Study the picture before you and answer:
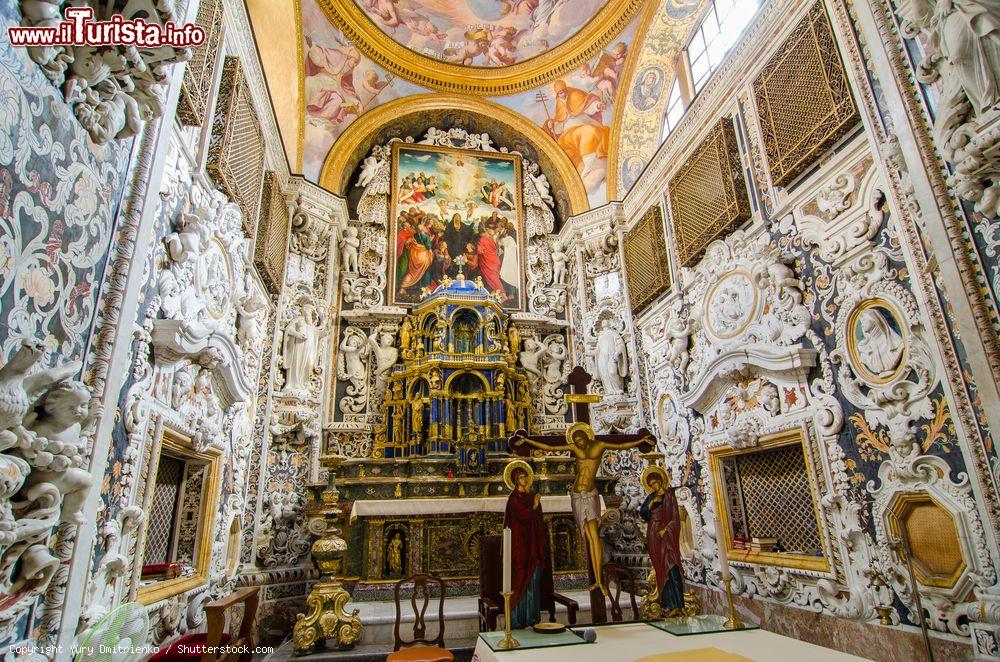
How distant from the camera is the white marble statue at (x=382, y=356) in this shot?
11516 mm

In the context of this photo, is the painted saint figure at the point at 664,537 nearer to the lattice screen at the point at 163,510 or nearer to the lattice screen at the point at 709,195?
the lattice screen at the point at 709,195

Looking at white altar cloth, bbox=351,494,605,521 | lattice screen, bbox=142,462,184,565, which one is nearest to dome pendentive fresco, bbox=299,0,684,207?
white altar cloth, bbox=351,494,605,521

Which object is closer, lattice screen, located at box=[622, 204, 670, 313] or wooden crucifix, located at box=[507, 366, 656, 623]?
wooden crucifix, located at box=[507, 366, 656, 623]

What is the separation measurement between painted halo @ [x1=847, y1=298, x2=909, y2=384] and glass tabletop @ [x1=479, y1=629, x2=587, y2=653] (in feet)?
12.5

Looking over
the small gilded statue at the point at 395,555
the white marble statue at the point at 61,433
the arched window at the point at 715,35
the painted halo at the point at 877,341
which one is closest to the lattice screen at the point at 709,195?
the arched window at the point at 715,35

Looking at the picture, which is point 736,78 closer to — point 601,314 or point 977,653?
point 601,314

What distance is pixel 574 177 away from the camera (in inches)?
517

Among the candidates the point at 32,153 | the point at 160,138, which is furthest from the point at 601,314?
the point at 32,153

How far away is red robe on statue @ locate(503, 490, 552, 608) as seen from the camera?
440 cm

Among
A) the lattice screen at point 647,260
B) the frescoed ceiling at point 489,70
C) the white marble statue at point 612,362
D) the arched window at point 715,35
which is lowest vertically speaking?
the white marble statue at point 612,362

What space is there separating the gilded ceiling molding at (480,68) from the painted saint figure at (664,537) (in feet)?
33.7

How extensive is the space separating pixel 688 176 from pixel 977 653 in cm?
703

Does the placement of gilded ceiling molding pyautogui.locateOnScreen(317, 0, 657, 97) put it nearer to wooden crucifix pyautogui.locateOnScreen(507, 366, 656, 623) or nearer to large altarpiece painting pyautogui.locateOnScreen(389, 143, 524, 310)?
large altarpiece painting pyautogui.locateOnScreen(389, 143, 524, 310)

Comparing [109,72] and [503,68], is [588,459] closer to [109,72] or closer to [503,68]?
[109,72]
